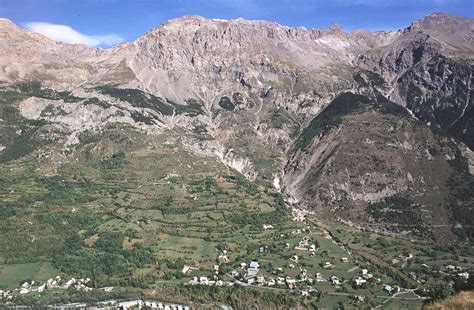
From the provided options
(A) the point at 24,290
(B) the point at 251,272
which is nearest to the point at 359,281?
(B) the point at 251,272

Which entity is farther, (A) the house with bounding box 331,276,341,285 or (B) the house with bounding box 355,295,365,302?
(A) the house with bounding box 331,276,341,285

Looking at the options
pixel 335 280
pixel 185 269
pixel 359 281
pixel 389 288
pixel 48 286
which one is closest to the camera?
pixel 389 288

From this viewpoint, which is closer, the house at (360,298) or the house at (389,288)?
the house at (360,298)

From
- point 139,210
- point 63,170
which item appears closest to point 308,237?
point 139,210

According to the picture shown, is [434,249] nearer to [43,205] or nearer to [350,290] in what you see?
[350,290]

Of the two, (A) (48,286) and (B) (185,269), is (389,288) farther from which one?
(A) (48,286)

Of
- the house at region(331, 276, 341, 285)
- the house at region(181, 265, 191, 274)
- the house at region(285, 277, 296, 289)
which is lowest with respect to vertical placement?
the house at region(181, 265, 191, 274)

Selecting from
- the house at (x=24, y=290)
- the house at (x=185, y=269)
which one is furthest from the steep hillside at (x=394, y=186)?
the house at (x=24, y=290)

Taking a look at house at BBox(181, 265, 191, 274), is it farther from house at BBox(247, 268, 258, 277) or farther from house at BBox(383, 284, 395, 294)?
house at BBox(383, 284, 395, 294)

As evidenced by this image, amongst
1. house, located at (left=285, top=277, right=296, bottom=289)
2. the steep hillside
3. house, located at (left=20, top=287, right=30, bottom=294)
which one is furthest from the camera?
the steep hillside

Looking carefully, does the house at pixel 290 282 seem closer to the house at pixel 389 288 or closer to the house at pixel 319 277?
the house at pixel 319 277

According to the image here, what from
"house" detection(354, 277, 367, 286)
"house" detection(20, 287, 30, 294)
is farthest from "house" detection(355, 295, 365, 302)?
"house" detection(20, 287, 30, 294)

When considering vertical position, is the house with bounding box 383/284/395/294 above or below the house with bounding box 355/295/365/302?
above
